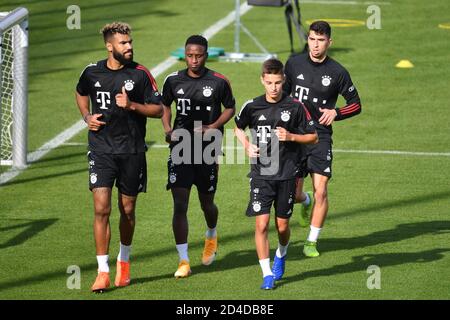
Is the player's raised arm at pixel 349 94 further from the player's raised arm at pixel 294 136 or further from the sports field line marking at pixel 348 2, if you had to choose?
the sports field line marking at pixel 348 2

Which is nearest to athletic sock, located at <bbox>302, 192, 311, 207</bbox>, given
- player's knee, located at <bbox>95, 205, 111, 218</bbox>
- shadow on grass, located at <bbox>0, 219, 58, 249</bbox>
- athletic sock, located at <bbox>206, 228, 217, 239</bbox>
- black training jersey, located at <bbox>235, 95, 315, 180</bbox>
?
athletic sock, located at <bbox>206, 228, 217, 239</bbox>

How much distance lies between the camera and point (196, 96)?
37.2 feet

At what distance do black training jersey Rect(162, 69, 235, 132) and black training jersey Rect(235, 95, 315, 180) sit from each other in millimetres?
619

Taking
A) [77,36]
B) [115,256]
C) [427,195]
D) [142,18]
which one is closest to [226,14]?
[142,18]

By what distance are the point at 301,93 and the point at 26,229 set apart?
3.42 m

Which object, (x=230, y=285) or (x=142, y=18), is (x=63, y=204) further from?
(x=142, y=18)

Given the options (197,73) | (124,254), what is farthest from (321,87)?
(124,254)

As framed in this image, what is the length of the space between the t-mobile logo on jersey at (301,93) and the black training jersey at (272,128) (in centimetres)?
133

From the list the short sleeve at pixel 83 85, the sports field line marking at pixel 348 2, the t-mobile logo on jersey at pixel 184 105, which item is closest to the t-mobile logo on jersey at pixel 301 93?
the t-mobile logo on jersey at pixel 184 105

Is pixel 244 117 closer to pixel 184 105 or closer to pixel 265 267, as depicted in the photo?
pixel 184 105

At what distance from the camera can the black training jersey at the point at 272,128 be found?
35.4ft

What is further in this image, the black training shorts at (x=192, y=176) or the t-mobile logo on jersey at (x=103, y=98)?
the black training shorts at (x=192, y=176)

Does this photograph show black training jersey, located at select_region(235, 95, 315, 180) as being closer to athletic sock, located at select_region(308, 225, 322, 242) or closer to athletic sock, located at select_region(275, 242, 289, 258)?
athletic sock, located at select_region(275, 242, 289, 258)

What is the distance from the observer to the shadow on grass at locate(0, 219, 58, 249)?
1252 centimetres
